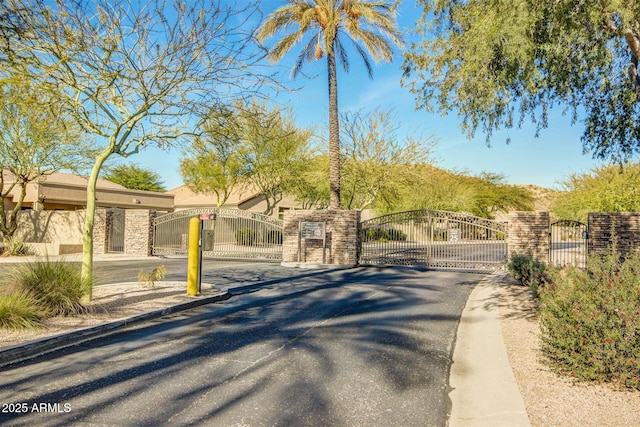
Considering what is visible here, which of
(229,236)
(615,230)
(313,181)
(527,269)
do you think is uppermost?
(313,181)

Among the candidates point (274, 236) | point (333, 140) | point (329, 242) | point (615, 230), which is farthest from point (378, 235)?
point (615, 230)

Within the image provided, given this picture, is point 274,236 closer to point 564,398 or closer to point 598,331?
point 598,331

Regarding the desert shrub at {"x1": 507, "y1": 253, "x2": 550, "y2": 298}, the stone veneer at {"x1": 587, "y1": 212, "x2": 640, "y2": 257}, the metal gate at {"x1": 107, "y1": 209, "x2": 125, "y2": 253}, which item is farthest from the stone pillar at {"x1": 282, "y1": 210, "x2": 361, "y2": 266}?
the metal gate at {"x1": 107, "y1": 209, "x2": 125, "y2": 253}

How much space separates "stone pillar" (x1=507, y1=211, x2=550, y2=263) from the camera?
52.3 feet

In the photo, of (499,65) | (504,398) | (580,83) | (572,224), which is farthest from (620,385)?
(572,224)

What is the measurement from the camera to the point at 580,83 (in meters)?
10.7

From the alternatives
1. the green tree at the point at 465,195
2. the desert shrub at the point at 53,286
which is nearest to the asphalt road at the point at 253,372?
the desert shrub at the point at 53,286

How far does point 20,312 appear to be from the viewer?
6660mm

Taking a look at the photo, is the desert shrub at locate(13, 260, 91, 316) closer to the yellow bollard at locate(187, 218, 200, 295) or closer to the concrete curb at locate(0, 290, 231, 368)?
the concrete curb at locate(0, 290, 231, 368)

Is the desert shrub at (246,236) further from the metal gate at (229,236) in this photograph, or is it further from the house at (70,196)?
the house at (70,196)

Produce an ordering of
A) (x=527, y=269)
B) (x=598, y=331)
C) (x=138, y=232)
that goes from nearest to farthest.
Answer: (x=598, y=331) < (x=527, y=269) < (x=138, y=232)

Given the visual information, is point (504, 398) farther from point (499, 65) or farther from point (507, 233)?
point (507, 233)

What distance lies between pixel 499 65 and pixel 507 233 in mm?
8859

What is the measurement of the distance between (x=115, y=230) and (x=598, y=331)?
24.3 m
